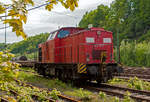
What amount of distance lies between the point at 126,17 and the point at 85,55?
61.2 meters

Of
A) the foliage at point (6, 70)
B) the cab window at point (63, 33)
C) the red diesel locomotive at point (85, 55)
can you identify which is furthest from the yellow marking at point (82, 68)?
the foliage at point (6, 70)

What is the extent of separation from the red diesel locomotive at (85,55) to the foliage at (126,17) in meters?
41.1

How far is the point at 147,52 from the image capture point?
78.8 ft

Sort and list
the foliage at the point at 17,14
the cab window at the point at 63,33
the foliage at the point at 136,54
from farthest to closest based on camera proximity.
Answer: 1. the foliage at the point at 136,54
2. the cab window at the point at 63,33
3. the foliage at the point at 17,14

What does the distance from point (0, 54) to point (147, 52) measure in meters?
23.9

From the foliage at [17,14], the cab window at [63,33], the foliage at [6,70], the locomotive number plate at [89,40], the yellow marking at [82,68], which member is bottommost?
the yellow marking at [82,68]

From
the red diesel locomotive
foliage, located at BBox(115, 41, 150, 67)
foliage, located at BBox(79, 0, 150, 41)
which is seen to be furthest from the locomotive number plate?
foliage, located at BBox(79, 0, 150, 41)

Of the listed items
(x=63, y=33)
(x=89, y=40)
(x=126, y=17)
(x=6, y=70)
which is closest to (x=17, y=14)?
(x=6, y=70)

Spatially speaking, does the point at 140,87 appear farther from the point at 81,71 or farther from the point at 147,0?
the point at 147,0

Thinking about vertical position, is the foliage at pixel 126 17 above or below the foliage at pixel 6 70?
above

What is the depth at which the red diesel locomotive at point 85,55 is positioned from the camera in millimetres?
9383

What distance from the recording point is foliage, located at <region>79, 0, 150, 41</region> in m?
54.8

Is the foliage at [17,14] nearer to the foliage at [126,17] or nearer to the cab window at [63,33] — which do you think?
the cab window at [63,33]

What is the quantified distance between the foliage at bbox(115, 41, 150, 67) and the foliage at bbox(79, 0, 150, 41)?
2448 cm
